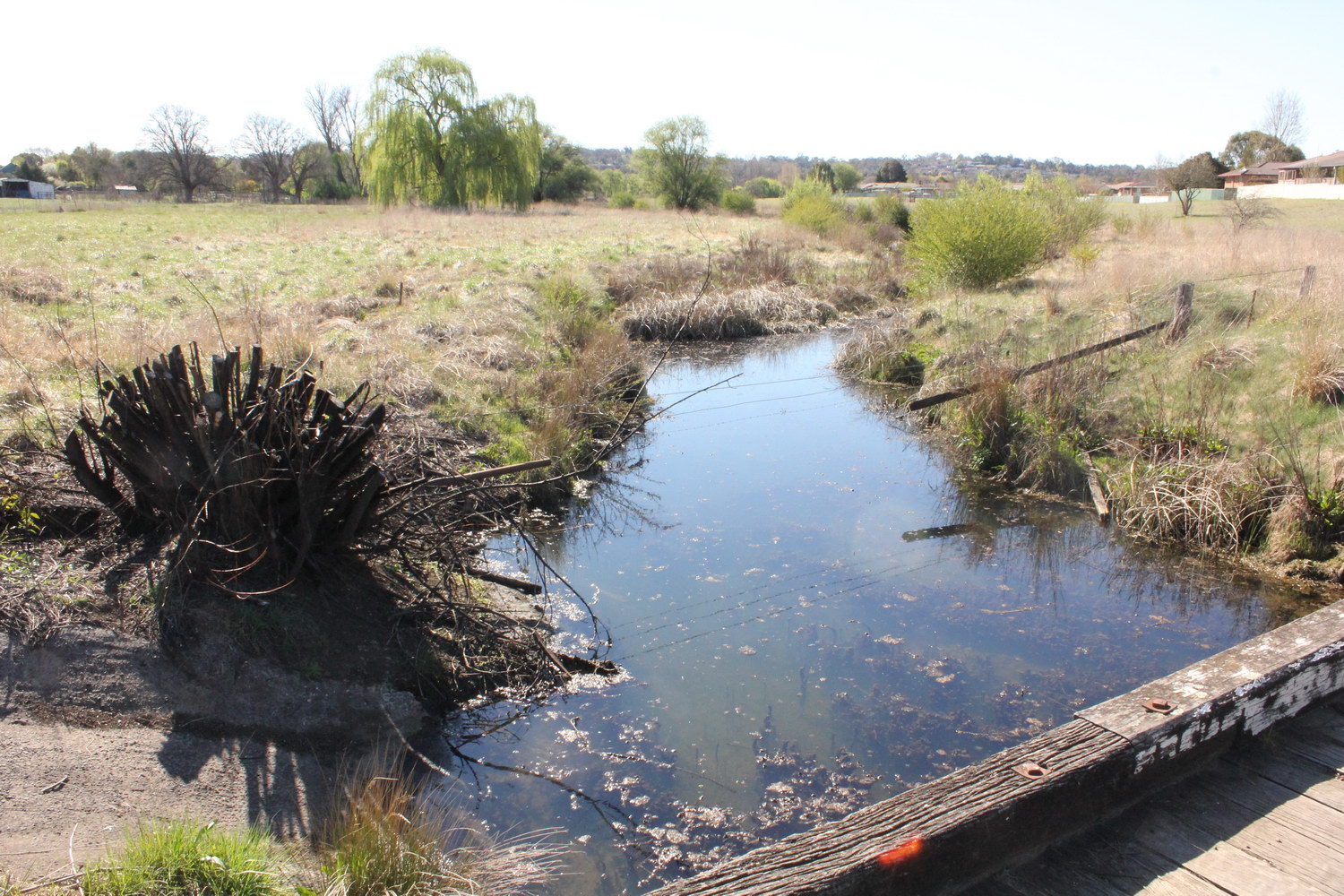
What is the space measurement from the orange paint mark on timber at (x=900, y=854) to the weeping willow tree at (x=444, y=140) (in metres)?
48.5

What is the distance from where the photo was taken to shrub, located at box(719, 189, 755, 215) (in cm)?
5953

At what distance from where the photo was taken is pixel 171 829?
3.58m

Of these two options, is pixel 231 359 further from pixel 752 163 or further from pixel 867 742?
pixel 752 163

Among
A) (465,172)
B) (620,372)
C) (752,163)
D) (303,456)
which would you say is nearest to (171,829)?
(303,456)

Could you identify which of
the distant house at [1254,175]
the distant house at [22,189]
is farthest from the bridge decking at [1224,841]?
the distant house at [22,189]

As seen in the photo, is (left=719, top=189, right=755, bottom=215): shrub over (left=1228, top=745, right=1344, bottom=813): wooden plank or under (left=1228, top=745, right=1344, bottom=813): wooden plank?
over

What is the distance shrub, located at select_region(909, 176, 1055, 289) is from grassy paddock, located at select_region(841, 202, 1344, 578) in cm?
350

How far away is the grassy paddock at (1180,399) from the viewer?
27.7 feet

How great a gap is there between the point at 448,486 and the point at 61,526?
2.38 meters

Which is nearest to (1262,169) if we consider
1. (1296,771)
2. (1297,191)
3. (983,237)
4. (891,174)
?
(1297,191)

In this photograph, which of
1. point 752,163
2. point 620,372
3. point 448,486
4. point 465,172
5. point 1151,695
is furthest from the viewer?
point 752,163

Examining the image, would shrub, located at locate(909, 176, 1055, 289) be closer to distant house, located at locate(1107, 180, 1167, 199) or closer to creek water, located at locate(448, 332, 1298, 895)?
creek water, located at locate(448, 332, 1298, 895)

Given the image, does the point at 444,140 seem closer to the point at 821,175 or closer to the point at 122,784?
the point at 821,175

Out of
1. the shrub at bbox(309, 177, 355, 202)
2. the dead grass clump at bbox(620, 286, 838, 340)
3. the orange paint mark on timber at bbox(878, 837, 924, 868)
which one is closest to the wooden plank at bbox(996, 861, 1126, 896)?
the orange paint mark on timber at bbox(878, 837, 924, 868)
